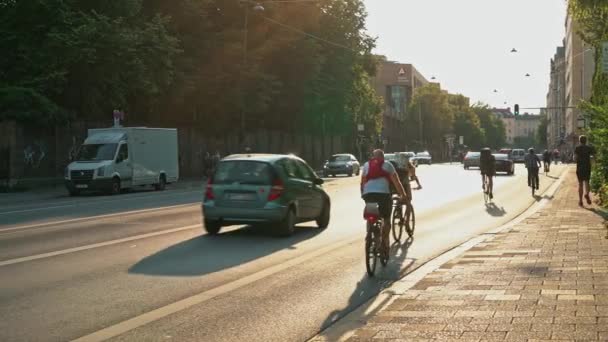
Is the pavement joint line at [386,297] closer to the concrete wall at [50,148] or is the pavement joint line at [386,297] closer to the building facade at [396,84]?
the concrete wall at [50,148]

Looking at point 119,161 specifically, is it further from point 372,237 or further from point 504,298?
point 504,298

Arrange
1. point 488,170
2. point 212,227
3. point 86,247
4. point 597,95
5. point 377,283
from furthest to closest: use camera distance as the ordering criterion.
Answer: point 488,170 < point 597,95 < point 212,227 < point 86,247 < point 377,283

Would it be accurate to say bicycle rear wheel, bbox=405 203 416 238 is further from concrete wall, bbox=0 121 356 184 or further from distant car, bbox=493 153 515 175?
distant car, bbox=493 153 515 175

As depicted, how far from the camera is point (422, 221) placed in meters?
18.7

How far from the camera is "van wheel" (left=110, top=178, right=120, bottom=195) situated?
31047 mm

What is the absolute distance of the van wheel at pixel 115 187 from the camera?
102 feet

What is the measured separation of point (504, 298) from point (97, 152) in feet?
83.9

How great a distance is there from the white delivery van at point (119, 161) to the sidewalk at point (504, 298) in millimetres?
20168

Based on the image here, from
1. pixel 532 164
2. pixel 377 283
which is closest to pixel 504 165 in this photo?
pixel 532 164

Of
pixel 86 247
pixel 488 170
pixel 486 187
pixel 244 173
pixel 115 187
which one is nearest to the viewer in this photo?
pixel 86 247

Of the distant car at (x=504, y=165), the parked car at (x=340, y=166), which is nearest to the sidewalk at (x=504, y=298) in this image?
the parked car at (x=340, y=166)

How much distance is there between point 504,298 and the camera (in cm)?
800

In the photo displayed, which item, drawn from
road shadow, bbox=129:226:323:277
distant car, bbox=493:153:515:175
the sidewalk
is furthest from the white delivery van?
distant car, bbox=493:153:515:175

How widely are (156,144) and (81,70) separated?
4313 millimetres
